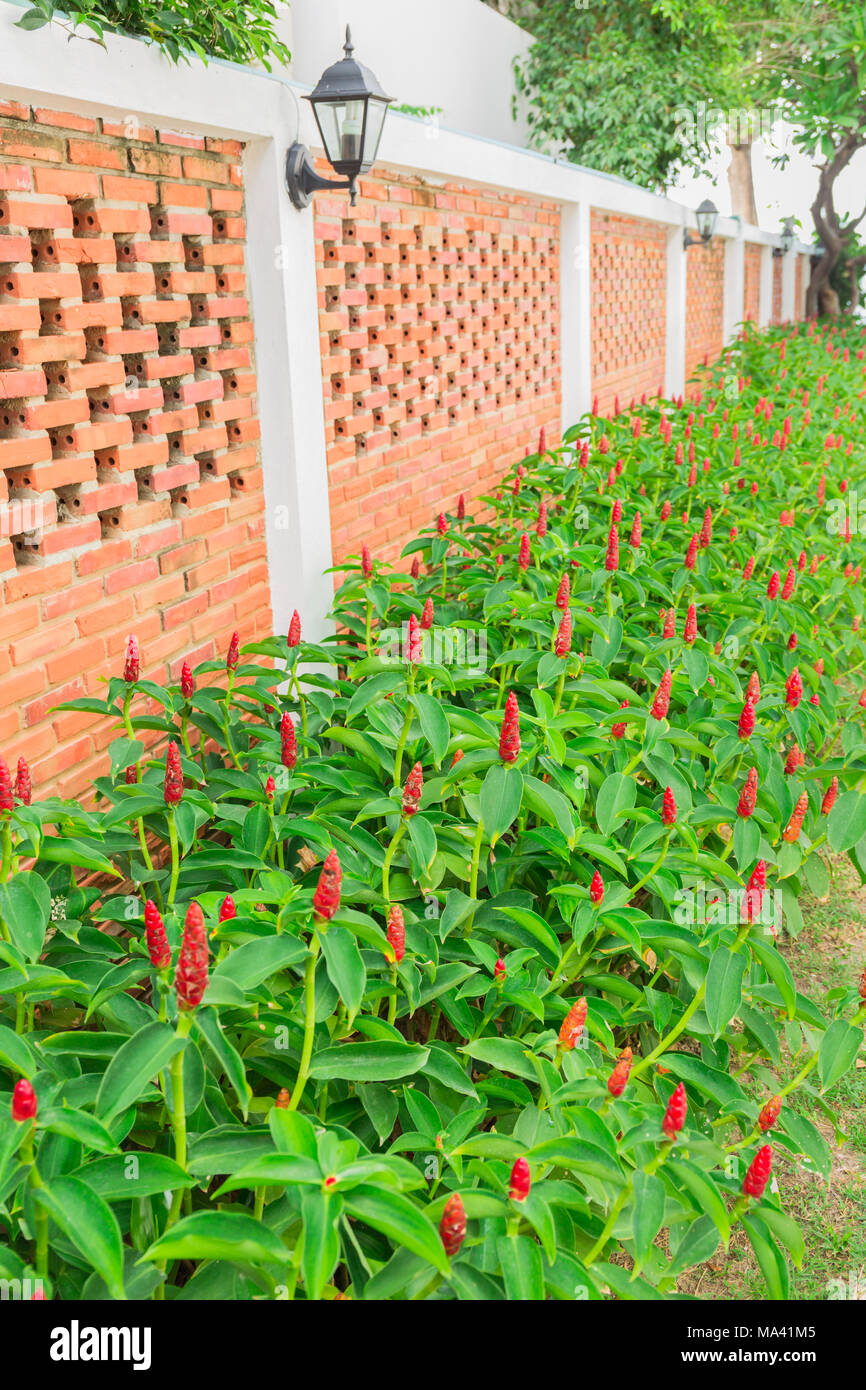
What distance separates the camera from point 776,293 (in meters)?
18.0

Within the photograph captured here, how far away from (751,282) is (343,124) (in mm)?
13513

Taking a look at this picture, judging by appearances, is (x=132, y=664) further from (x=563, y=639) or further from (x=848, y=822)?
(x=848, y=822)

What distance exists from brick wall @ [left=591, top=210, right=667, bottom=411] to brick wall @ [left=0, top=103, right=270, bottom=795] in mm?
4853

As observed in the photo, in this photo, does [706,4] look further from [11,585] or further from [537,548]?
[11,585]

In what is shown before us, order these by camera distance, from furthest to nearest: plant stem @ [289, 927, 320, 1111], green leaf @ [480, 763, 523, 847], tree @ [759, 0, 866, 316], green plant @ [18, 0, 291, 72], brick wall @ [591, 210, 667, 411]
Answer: tree @ [759, 0, 866, 316]
brick wall @ [591, 210, 667, 411]
green plant @ [18, 0, 291, 72]
green leaf @ [480, 763, 523, 847]
plant stem @ [289, 927, 320, 1111]

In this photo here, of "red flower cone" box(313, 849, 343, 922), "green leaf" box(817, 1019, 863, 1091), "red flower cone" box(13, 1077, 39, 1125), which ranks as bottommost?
"green leaf" box(817, 1019, 863, 1091)

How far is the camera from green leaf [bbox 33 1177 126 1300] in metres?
1.16

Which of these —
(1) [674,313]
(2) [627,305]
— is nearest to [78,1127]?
(2) [627,305]

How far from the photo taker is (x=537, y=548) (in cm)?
379

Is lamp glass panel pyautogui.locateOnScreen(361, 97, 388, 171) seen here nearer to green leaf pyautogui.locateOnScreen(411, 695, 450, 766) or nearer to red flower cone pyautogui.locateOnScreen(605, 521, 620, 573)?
red flower cone pyautogui.locateOnScreen(605, 521, 620, 573)

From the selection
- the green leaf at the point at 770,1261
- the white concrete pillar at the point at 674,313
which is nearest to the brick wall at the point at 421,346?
the green leaf at the point at 770,1261

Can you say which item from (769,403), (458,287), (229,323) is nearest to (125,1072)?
(229,323)

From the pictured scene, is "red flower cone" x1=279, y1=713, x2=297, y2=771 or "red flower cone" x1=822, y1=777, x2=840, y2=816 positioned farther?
"red flower cone" x1=822, y1=777, x2=840, y2=816

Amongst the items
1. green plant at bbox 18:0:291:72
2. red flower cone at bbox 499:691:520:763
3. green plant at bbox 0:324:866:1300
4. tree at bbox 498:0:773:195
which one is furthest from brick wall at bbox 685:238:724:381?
red flower cone at bbox 499:691:520:763
